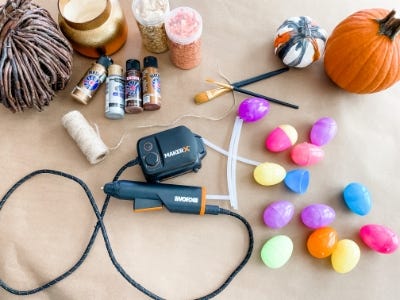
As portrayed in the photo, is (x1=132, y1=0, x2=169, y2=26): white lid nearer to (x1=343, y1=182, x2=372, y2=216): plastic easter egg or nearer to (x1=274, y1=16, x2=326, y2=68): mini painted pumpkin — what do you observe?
(x1=274, y1=16, x2=326, y2=68): mini painted pumpkin

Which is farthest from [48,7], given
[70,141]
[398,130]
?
[398,130]

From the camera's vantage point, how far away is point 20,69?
70cm

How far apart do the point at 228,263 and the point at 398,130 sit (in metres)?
0.47

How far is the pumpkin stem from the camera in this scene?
0.69m

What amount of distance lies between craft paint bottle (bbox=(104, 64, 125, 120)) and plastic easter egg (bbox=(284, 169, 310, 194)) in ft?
1.21

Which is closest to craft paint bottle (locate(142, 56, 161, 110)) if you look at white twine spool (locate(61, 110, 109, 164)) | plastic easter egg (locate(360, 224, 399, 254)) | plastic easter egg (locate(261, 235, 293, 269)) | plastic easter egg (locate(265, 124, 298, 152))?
white twine spool (locate(61, 110, 109, 164))

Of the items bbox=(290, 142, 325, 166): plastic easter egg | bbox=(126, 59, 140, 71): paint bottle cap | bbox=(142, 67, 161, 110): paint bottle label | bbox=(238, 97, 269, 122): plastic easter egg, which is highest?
bbox=(126, 59, 140, 71): paint bottle cap

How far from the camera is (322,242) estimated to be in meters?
0.72

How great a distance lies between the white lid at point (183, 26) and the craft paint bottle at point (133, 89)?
0.35 feet

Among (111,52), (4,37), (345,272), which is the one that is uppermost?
(4,37)

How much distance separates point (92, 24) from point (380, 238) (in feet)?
2.27

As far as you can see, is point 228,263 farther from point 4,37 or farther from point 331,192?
point 4,37

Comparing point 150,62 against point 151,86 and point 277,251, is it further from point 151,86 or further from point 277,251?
point 277,251

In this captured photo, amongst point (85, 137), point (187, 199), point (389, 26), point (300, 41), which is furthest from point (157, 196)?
point (389, 26)
